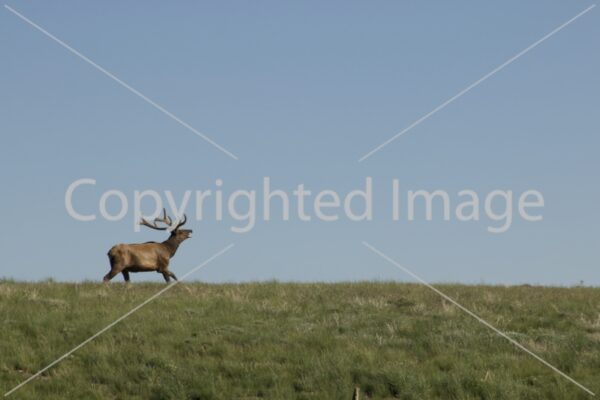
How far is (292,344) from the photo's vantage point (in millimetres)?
20891

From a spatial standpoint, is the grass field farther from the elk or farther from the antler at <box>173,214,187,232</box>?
the antler at <box>173,214,187,232</box>

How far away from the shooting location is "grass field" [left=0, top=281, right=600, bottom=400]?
1881cm

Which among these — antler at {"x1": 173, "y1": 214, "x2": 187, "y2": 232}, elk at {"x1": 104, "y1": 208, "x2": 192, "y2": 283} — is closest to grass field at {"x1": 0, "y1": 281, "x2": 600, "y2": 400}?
elk at {"x1": 104, "y1": 208, "x2": 192, "y2": 283}

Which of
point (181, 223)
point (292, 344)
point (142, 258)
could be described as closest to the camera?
point (292, 344)

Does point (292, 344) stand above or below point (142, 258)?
below

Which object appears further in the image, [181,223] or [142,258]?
[181,223]

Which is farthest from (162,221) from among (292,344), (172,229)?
(292,344)

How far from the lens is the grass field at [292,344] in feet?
61.7

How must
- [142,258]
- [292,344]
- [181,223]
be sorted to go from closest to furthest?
[292,344], [142,258], [181,223]

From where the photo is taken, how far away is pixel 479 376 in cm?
1905

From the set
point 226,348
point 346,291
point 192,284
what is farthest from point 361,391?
point 192,284

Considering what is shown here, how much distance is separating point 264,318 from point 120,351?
4.01 metres

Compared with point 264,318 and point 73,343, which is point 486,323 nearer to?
point 264,318

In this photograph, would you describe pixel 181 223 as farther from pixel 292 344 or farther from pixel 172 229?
pixel 292 344
